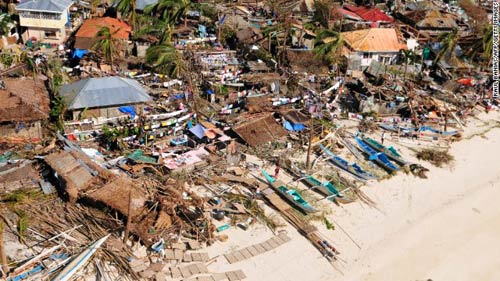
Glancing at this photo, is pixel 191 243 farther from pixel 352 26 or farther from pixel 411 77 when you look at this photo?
pixel 352 26

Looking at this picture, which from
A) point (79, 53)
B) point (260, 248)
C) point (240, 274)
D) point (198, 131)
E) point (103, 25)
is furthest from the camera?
point (103, 25)

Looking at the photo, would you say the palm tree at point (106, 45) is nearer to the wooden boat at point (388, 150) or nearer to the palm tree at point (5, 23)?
the palm tree at point (5, 23)

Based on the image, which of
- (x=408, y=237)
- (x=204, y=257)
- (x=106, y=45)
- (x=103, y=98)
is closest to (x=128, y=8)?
(x=106, y=45)

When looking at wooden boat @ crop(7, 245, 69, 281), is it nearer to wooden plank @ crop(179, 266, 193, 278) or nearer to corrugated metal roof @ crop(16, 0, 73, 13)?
wooden plank @ crop(179, 266, 193, 278)

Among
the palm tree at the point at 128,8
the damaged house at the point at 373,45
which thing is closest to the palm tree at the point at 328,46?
the damaged house at the point at 373,45

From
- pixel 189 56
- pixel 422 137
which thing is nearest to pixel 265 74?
pixel 189 56

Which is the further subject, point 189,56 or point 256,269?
point 189,56

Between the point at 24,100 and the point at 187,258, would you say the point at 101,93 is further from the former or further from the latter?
the point at 187,258
